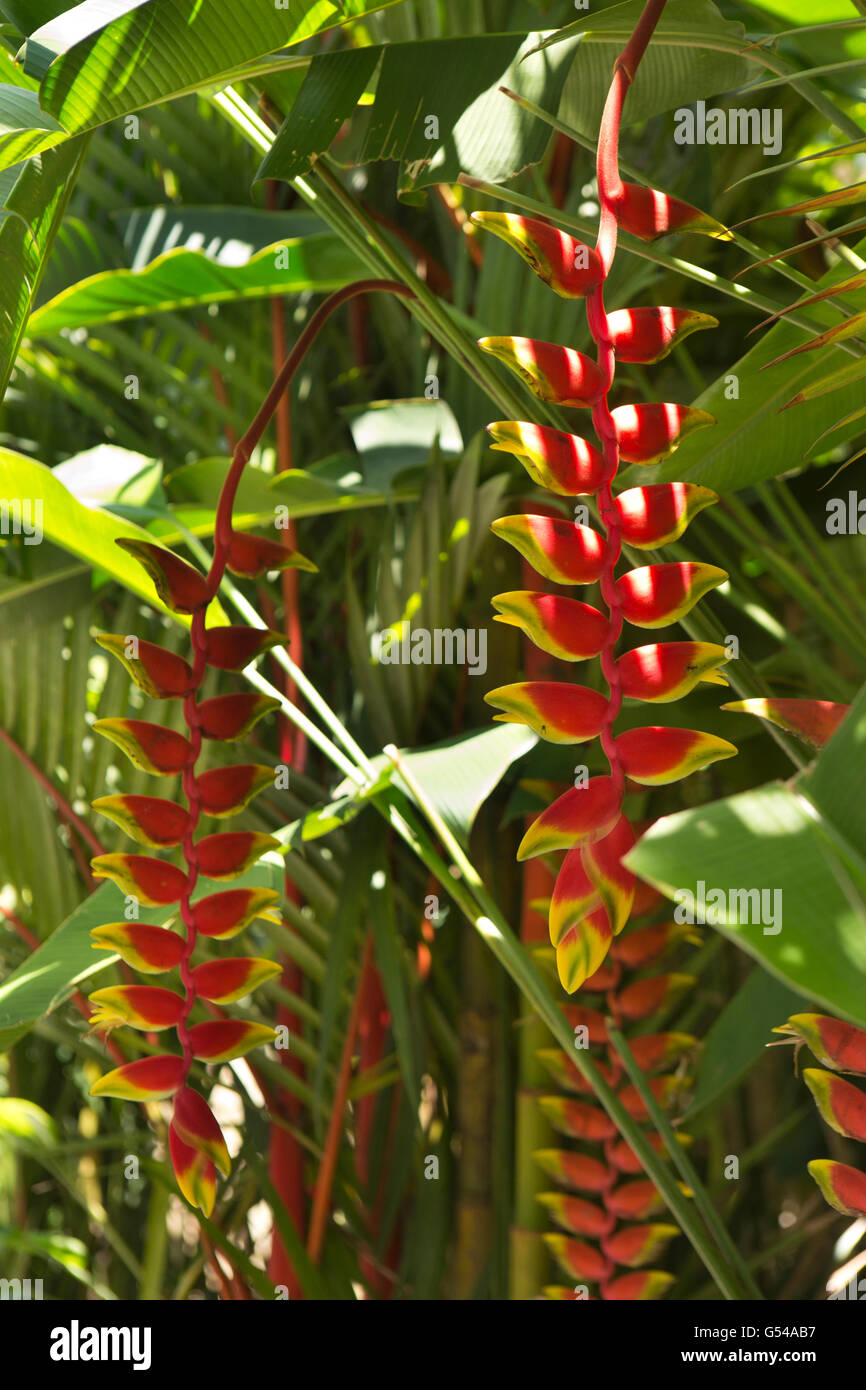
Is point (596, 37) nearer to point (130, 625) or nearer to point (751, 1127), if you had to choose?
point (130, 625)

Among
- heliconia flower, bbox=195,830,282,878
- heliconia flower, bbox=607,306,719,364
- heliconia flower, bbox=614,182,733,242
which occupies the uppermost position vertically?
heliconia flower, bbox=614,182,733,242

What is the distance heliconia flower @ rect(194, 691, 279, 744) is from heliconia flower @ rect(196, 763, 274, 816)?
0.5 inches

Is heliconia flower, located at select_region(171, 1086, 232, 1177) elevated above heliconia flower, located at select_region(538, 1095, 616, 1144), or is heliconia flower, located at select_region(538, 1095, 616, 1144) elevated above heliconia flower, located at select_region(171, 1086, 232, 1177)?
heliconia flower, located at select_region(171, 1086, 232, 1177)

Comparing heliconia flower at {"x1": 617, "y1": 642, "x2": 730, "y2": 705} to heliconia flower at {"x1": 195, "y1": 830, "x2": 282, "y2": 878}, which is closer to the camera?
heliconia flower at {"x1": 617, "y1": 642, "x2": 730, "y2": 705}

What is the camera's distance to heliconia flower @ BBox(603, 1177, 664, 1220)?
63cm

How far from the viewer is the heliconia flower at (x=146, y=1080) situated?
34cm

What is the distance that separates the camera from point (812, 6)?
455 mm

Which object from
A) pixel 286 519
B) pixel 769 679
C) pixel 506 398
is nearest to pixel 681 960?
pixel 769 679

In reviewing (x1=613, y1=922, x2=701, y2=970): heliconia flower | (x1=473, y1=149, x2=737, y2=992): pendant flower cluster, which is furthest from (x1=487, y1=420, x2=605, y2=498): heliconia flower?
(x1=613, y1=922, x2=701, y2=970): heliconia flower

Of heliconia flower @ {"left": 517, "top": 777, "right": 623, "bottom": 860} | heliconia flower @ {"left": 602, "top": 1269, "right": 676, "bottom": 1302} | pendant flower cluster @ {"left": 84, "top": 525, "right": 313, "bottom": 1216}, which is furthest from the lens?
heliconia flower @ {"left": 602, "top": 1269, "right": 676, "bottom": 1302}

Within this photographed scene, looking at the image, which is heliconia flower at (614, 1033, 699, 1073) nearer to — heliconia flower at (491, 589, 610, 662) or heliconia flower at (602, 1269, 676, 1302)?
heliconia flower at (602, 1269, 676, 1302)

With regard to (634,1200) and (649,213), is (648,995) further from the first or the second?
(649,213)

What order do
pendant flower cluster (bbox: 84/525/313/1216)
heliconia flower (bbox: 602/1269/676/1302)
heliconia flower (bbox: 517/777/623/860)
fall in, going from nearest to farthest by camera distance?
1. heliconia flower (bbox: 517/777/623/860)
2. pendant flower cluster (bbox: 84/525/313/1216)
3. heliconia flower (bbox: 602/1269/676/1302)

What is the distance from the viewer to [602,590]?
25 cm
